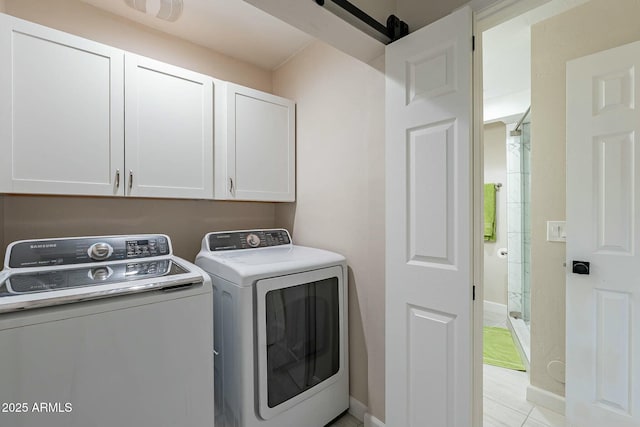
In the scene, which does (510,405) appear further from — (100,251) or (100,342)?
(100,251)

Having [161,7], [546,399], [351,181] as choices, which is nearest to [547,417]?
[546,399]

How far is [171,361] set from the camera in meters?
1.18

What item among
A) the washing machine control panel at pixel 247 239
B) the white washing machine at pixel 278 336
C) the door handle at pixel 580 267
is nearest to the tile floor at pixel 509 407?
the white washing machine at pixel 278 336

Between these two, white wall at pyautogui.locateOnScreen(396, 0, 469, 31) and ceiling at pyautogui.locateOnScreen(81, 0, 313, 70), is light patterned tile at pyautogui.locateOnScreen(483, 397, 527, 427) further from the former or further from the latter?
ceiling at pyautogui.locateOnScreen(81, 0, 313, 70)

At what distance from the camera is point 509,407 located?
6.23 feet

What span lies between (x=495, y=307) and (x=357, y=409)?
275cm

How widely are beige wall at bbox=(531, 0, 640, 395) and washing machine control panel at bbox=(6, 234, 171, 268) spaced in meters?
2.44

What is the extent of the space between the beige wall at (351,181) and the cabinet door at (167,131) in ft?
2.32

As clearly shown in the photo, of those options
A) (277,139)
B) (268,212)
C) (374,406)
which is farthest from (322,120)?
(374,406)

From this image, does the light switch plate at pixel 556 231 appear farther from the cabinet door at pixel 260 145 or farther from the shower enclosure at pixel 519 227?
the cabinet door at pixel 260 145

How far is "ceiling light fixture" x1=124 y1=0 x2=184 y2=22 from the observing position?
1.65 meters

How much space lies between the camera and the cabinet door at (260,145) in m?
2.00

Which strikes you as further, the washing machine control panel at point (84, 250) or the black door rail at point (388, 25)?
the washing machine control panel at point (84, 250)

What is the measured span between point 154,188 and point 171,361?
983mm
